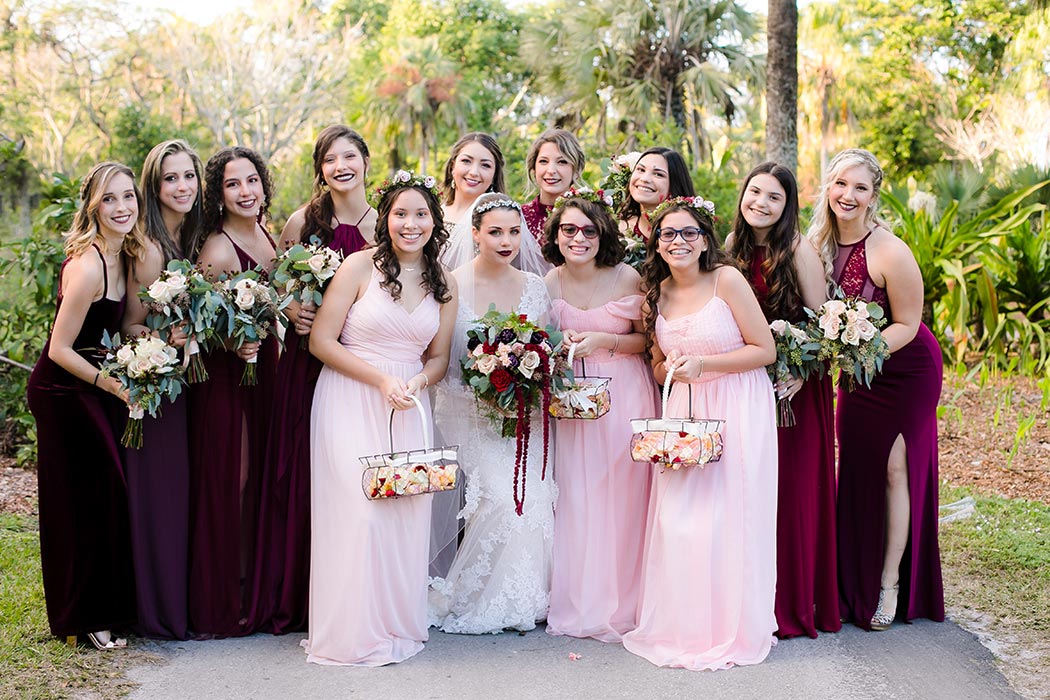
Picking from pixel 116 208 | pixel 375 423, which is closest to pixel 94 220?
pixel 116 208

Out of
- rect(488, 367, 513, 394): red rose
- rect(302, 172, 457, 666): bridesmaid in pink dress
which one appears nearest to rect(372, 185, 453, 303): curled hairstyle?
rect(302, 172, 457, 666): bridesmaid in pink dress

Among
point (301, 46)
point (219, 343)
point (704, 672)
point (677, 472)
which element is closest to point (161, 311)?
point (219, 343)

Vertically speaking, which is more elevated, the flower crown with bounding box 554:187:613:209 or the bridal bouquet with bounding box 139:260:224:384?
the flower crown with bounding box 554:187:613:209

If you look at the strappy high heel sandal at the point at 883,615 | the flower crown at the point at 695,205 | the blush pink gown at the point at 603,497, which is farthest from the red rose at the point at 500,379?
the strappy high heel sandal at the point at 883,615

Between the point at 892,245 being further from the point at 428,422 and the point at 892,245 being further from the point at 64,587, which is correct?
the point at 64,587

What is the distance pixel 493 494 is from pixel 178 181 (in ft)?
8.00

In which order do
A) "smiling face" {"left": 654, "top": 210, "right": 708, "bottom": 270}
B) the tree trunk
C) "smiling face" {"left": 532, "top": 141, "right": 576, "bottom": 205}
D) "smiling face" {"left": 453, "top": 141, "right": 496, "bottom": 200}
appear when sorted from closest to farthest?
"smiling face" {"left": 654, "top": 210, "right": 708, "bottom": 270} < "smiling face" {"left": 453, "top": 141, "right": 496, "bottom": 200} < "smiling face" {"left": 532, "top": 141, "right": 576, "bottom": 205} < the tree trunk

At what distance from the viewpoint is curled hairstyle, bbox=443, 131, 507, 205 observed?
22.2ft

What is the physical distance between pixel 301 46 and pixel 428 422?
33307 mm

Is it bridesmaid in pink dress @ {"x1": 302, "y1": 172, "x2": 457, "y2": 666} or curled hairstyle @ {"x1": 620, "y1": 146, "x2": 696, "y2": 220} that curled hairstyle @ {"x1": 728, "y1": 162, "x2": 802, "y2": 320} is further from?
bridesmaid in pink dress @ {"x1": 302, "y1": 172, "x2": 457, "y2": 666}

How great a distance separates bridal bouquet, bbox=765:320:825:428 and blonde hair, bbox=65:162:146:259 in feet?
11.2

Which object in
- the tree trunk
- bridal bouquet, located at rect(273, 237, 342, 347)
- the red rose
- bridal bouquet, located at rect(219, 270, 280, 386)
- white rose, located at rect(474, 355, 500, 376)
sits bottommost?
the red rose

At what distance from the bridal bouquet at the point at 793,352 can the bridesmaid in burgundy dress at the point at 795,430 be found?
0.25ft

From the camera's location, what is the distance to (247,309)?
5352 mm
